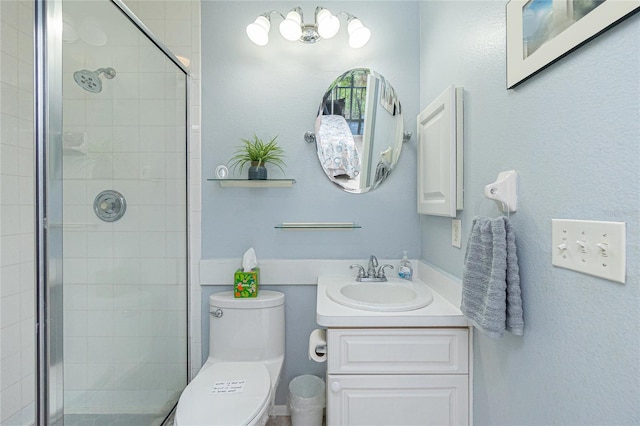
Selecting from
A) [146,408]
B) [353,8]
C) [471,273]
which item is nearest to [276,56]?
[353,8]

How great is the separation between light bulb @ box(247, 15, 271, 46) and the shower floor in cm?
170

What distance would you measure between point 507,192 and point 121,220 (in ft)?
4.50

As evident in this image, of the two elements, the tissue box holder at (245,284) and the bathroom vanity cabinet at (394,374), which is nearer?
the bathroom vanity cabinet at (394,374)

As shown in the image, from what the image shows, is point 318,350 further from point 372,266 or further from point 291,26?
point 291,26

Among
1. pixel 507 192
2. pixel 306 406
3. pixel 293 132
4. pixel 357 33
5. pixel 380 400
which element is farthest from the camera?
pixel 293 132

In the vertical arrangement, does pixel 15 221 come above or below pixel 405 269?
above

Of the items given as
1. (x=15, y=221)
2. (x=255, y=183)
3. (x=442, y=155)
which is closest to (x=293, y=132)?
(x=255, y=183)

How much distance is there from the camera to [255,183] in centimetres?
169

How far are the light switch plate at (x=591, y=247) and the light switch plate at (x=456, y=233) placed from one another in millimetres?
518

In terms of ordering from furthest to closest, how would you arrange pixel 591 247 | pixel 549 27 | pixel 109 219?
1. pixel 109 219
2. pixel 549 27
3. pixel 591 247

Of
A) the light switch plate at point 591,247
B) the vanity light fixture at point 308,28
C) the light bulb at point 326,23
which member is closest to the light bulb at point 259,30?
the vanity light fixture at point 308,28

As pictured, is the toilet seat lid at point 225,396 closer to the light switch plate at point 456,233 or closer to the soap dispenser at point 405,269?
the soap dispenser at point 405,269

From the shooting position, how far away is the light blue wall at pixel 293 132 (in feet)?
5.78

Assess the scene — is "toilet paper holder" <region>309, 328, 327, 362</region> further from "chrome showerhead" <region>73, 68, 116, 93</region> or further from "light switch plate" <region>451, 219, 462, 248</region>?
"chrome showerhead" <region>73, 68, 116, 93</region>
